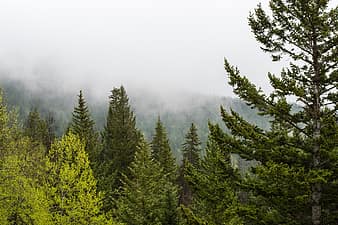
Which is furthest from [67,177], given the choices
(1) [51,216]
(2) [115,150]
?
(2) [115,150]

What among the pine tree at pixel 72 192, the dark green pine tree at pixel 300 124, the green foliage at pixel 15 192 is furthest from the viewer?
the green foliage at pixel 15 192

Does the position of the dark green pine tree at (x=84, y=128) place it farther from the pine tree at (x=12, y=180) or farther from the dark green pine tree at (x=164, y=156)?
the pine tree at (x=12, y=180)

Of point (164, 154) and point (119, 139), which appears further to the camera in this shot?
point (164, 154)

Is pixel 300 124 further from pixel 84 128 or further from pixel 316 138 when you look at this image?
pixel 84 128

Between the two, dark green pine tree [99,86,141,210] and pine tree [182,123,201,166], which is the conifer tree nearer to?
dark green pine tree [99,86,141,210]

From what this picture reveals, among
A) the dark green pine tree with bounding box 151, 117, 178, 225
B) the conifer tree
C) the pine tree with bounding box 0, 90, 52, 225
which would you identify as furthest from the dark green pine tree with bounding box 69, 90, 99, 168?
the pine tree with bounding box 0, 90, 52, 225

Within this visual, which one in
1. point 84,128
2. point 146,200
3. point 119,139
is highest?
point 119,139

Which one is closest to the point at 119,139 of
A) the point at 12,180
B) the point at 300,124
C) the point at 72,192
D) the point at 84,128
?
the point at 84,128

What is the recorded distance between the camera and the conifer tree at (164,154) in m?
49.3

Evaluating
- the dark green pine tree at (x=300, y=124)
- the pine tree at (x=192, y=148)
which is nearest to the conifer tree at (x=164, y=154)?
the pine tree at (x=192, y=148)

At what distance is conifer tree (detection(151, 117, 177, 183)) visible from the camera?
49312 millimetres

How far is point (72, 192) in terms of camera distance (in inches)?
1013

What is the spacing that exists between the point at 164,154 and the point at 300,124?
37.1 metres

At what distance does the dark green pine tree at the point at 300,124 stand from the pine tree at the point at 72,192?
42.4 feet
